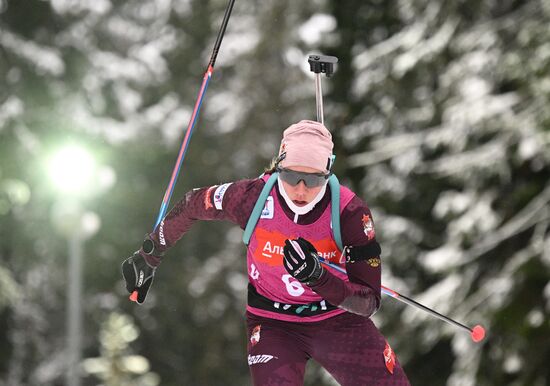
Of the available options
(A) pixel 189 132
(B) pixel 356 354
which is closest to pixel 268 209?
(A) pixel 189 132

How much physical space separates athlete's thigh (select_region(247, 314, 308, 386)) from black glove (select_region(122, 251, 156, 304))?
542mm

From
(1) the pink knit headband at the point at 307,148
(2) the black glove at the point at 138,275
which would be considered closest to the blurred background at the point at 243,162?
(2) the black glove at the point at 138,275

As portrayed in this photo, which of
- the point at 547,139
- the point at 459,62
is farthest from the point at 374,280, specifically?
the point at 459,62

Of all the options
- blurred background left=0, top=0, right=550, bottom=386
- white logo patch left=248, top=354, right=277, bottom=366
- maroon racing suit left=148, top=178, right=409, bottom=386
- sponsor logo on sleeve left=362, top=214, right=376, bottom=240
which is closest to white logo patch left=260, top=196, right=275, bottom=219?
maroon racing suit left=148, top=178, right=409, bottom=386

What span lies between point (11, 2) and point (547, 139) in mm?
10974

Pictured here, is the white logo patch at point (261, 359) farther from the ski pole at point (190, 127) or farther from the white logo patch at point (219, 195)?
the ski pole at point (190, 127)

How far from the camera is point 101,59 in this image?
2055cm

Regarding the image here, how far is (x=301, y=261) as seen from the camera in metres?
4.04

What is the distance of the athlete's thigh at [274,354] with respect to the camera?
4387mm

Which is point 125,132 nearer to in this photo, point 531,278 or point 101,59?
point 101,59

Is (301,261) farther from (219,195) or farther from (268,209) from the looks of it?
(219,195)

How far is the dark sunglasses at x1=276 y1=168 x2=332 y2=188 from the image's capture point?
14.0 ft

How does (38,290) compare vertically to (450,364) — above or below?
above

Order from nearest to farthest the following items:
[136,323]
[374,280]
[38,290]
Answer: [374,280]
[38,290]
[136,323]
